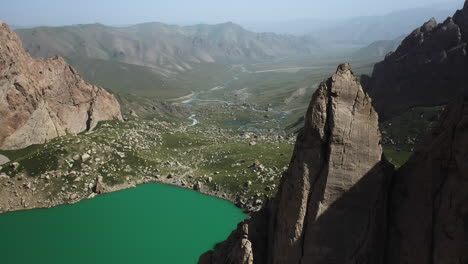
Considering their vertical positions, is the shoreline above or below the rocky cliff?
below

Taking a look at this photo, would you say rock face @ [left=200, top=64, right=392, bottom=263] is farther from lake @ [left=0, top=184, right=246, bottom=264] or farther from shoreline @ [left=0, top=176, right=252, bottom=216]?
shoreline @ [left=0, top=176, right=252, bottom=216]

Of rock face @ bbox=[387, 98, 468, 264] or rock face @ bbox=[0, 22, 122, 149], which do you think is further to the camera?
rock face @ bbox=[0, 22, 122, 149]

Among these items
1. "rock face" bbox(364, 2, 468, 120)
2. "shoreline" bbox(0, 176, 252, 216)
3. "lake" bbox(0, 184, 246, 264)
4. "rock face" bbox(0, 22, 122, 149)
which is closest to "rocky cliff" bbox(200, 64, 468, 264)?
"lake" bbox(0, 184, 246, 264)

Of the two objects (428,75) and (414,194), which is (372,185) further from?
(428,75)

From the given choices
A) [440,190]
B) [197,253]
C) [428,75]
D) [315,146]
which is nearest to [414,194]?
[440,190]

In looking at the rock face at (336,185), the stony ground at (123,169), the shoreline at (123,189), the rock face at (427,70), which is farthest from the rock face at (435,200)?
the rock face at (427,70)

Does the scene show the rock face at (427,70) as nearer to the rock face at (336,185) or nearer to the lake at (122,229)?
the lake at (122,229)

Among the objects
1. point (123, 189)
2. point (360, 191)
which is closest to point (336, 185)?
point (360, 191)
